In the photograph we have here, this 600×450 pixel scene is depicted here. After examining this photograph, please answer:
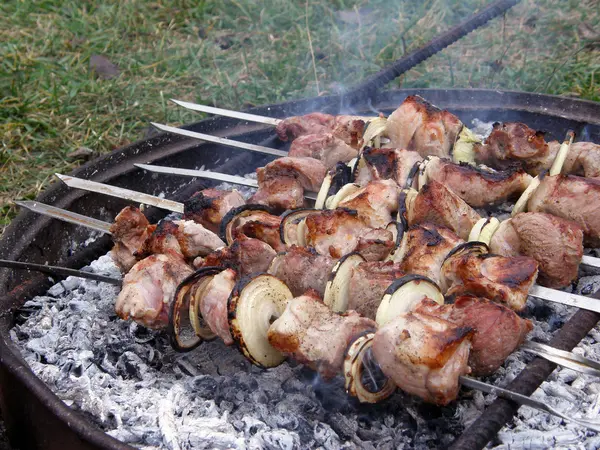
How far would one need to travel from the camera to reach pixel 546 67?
572cm

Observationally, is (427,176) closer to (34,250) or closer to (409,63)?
(409,63)

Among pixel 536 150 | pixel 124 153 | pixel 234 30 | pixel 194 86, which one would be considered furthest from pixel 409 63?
pixel 234 30

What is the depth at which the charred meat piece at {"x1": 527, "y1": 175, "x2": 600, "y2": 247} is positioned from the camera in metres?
2.59

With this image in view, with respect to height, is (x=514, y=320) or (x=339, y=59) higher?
(x=339, y=59)

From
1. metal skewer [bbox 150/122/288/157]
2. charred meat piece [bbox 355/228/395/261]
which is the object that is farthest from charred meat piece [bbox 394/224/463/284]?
metal skewer [bbox 150/122/288/157]

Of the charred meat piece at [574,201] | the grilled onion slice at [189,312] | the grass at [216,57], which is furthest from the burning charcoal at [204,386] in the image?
the grass at [216,57]

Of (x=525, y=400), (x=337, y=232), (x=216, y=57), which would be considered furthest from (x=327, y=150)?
(x=216, y=57)

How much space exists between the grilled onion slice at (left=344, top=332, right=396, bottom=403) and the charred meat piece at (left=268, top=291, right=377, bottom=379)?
0.05 metres

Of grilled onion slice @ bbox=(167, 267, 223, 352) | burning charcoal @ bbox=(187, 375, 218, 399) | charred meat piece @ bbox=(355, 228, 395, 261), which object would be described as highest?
charred meat piece @ bbox=(355, 228, 395, 261)

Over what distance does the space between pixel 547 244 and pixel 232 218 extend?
1228mm

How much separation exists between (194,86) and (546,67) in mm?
3127

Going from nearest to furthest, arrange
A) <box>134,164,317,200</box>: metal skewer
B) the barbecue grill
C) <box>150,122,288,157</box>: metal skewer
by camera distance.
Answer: the barbecue grill → <box>134,164,317,200</box>: metal skewer → <box>150,122,288,157</box>: metal skewer

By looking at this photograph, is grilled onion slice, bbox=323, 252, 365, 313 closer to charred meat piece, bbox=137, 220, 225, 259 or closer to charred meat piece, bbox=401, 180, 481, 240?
charred meat piece, bbox=401, 180, 481, 240

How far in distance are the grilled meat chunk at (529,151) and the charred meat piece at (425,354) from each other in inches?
50.3
